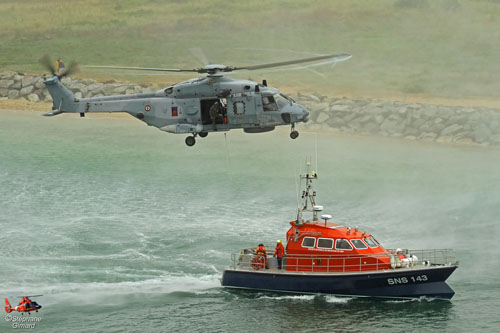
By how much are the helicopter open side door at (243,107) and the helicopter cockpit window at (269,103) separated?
167 millimetres

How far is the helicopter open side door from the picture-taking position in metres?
43.5

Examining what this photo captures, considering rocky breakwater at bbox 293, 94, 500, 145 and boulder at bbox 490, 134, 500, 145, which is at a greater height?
rocky breakwater at bbox 293, 94, 500, 145

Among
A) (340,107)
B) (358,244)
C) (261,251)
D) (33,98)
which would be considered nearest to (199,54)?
(261,251)

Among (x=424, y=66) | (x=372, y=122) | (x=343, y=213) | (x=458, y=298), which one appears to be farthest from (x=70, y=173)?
(x=424, y=66)

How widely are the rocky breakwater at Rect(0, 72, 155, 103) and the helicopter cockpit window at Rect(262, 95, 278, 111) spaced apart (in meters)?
40.4

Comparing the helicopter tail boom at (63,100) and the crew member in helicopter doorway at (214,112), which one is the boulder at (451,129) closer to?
the crew member in helicopter doorway at (214,112)

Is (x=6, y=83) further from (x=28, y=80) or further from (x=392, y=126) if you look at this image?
(x=392, y=126)

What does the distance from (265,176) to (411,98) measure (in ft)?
65.9

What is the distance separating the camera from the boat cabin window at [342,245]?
155 ft

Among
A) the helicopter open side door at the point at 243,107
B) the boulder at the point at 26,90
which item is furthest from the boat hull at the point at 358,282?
the boulder at the point at 26,90

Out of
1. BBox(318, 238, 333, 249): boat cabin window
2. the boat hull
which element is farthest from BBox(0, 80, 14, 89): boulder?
BBox(318, 238, 333, 249): boat cabin window

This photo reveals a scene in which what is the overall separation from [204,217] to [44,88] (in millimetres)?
30924

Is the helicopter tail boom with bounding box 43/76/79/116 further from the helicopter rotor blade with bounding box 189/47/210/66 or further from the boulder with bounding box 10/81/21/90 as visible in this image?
the boulder with bounding box 10/81/21/90

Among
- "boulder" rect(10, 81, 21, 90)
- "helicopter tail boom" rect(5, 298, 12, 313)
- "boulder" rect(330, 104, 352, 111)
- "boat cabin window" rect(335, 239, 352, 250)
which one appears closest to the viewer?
"helicopter tail boom" rect(5, 298, 12, 313)
